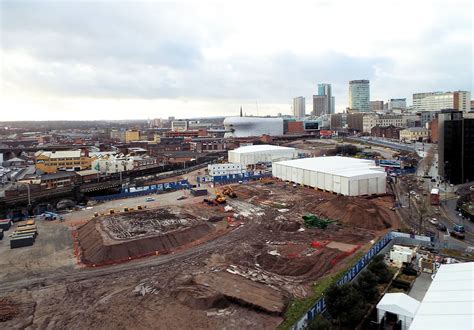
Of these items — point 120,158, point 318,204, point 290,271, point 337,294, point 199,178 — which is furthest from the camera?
point 120,158

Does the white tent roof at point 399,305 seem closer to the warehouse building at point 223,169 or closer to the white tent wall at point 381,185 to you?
the white tent wall at point 381,185

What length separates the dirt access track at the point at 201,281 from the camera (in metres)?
13.8

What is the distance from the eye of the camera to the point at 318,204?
2977 cm

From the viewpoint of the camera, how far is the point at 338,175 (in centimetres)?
3297

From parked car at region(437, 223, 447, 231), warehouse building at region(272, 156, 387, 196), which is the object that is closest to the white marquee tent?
parked car at region(437, 223, 447, 231)

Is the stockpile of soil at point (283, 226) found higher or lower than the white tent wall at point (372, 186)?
lower

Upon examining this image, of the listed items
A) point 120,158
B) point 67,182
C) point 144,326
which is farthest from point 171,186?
point 144,326

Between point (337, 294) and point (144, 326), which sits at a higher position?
point (337, 294)

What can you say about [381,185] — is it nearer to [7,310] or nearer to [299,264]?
[299,264]

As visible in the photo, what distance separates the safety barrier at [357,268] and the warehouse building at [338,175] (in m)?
11.3

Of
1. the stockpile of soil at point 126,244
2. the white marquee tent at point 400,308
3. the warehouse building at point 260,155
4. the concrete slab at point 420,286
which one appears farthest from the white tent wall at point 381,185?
the warehouse building at point 260,155

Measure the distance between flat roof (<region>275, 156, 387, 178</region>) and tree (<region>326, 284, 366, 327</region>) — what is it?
2070 cm

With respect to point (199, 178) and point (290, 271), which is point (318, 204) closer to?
point (290, 271)

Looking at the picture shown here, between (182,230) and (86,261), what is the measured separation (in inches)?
231
